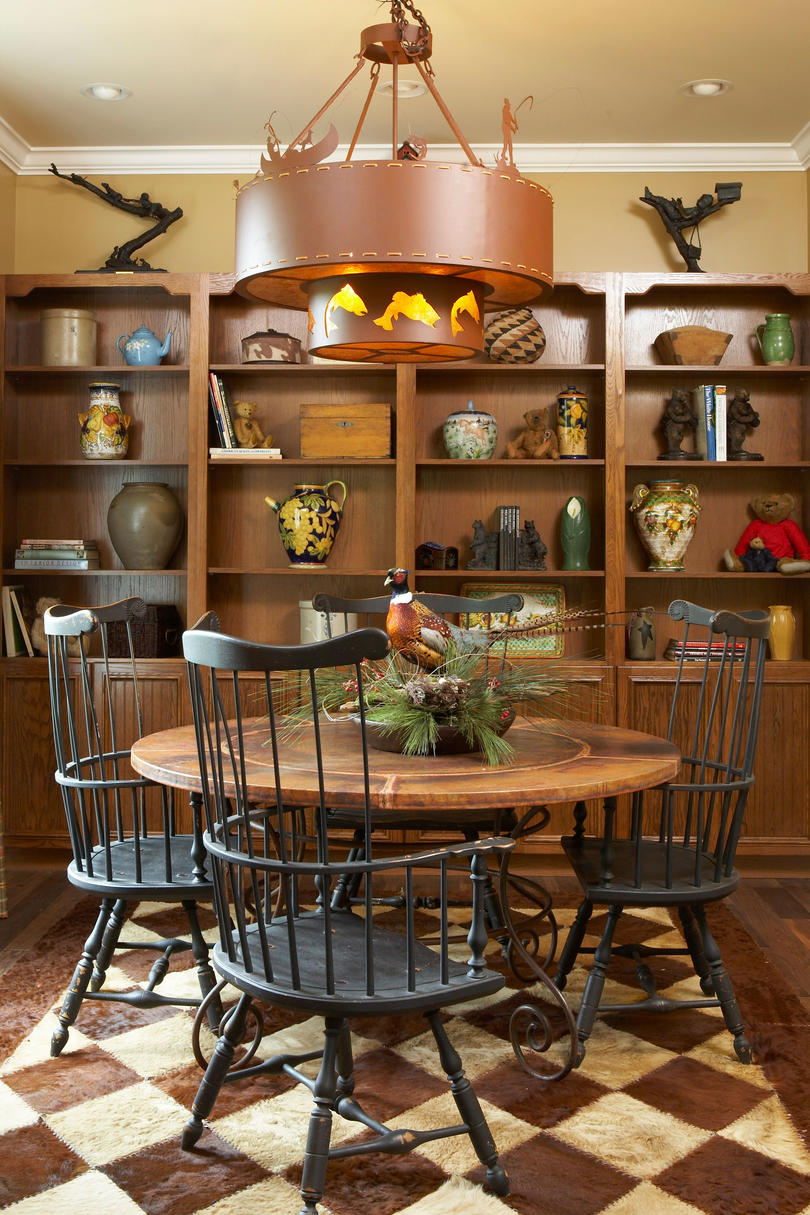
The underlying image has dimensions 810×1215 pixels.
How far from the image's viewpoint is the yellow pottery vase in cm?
432

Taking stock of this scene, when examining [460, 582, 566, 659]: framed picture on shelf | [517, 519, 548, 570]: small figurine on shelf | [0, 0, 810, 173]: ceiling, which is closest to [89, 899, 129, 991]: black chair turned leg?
[460, 582, 566, 659]: framed picture on shelf

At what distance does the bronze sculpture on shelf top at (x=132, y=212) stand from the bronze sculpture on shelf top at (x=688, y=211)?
1.90 metres

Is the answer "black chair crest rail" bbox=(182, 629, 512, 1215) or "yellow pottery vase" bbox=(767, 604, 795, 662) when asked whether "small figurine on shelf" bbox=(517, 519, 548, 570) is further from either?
"black chair crest rail" bbox=(182, 629, 512, 1215)

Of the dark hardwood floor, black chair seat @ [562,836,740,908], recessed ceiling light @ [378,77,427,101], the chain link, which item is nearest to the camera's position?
the chain link

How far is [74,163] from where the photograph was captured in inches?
180

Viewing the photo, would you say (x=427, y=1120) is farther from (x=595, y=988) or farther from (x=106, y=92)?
(x=106, y=92)

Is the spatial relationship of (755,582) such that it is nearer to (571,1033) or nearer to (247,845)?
(571,1033)

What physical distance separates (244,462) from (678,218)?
194 cm

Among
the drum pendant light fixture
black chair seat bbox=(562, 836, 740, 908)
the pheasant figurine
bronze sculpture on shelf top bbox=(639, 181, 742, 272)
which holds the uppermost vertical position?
bronze sculpture on shelf top bbox=(639, 181, 742, 272)

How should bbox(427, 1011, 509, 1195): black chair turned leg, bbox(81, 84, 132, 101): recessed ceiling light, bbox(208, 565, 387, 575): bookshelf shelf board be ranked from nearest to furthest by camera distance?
bbox(427, 1011, 509, 1195): black chair turned leg → bbox(81, 84, 132, 101): recessed ceiling light → bbox(208, 565, 387, 575): bookshelf shelf board

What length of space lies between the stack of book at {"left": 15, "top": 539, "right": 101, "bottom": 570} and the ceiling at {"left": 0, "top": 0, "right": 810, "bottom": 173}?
5.07ft

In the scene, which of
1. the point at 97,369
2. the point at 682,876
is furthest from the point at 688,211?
the point at 682,876

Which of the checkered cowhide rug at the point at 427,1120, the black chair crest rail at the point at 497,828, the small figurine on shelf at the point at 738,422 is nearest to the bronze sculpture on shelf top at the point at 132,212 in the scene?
the black chair crest rail at the point at 497,828

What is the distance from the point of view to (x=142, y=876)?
2514 mm
